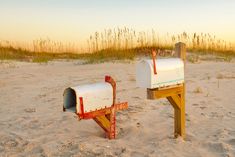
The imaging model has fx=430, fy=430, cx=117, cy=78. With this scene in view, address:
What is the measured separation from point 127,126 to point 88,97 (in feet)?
4.20

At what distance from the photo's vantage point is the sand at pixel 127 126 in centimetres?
Result: 471

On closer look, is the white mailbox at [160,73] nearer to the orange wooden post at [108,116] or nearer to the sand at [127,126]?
the orange wooden post at [108,116]

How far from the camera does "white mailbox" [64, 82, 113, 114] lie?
4.50 metres

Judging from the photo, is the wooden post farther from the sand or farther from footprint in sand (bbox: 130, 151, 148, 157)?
footprint in sand (bbox: 130, 151, 148, 157)

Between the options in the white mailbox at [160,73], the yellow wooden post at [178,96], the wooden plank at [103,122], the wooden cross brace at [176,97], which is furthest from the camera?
the wooden plank at [103,122]

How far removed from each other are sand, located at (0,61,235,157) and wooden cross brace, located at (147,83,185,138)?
0.49ft

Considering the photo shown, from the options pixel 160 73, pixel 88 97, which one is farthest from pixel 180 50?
pixel 88 97

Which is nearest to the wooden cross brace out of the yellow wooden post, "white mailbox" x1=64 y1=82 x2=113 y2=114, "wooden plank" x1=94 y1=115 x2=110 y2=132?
the yellow wooden post

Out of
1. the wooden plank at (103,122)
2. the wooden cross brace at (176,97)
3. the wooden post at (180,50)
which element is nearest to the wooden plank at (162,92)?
the wooden cross brace at (176,97)

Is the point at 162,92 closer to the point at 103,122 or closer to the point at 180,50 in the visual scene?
the point at 180,50

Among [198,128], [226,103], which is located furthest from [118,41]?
[198,128]

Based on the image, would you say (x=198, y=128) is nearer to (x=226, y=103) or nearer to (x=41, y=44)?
(x=226, y=103)

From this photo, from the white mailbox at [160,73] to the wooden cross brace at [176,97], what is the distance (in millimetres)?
76

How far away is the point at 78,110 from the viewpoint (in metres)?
4.48
